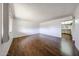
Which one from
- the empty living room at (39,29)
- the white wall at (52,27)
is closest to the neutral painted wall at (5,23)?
the empty living room at (39,29)

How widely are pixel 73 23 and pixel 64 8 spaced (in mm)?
234

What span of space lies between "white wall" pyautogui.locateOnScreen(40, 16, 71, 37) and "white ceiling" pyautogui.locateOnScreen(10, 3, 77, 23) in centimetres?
6

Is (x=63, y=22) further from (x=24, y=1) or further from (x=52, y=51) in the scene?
(x=24, y=1)

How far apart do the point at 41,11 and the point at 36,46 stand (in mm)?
473

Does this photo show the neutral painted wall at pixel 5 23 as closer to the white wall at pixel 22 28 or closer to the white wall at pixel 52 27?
the white wall at pixel 22 28

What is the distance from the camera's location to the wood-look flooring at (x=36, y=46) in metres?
1.32

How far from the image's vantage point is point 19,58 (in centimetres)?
128

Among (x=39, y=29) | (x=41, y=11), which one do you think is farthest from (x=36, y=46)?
(x=41, y=11)

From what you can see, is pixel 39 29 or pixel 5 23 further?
pixel 39 29

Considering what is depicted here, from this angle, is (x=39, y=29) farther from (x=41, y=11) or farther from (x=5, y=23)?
(x=5, y=23)

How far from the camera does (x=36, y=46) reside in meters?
1.36

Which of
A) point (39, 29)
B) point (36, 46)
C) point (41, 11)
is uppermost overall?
point (41, 11)

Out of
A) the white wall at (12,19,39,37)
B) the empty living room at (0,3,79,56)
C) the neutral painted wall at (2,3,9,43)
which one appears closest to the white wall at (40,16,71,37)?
the empty living room at (0,3,79,56)

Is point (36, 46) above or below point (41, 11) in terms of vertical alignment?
below
